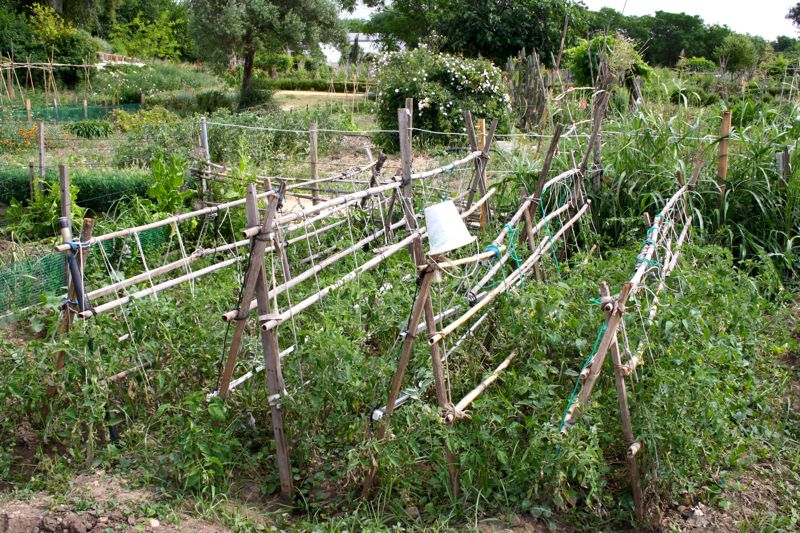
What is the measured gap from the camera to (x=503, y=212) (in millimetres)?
5660

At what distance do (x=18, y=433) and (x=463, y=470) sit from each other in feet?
6.62

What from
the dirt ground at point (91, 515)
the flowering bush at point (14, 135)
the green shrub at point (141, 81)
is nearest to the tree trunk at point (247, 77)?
the green shrub at point (141, 81)

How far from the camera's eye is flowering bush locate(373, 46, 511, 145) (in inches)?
456

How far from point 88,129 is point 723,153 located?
1124 cm

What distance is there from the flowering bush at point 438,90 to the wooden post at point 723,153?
600 centimetres

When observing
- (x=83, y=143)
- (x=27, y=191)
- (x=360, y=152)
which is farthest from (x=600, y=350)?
(x=83, y=143)

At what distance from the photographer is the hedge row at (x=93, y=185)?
693cm

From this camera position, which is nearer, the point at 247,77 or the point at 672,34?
the point at 247,77

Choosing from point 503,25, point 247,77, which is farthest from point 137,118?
point 503,25

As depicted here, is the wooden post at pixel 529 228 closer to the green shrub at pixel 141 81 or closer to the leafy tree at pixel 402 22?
the green shrub at pixel 141 81

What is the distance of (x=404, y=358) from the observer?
8.40ft

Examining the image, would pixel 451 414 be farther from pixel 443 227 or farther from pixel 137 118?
pixel 137 118

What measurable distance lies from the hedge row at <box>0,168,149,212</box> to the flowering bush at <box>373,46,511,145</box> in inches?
212

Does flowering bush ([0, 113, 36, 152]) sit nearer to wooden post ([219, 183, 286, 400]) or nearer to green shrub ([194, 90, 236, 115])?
green shrub ([194, 90, 236, 115])
